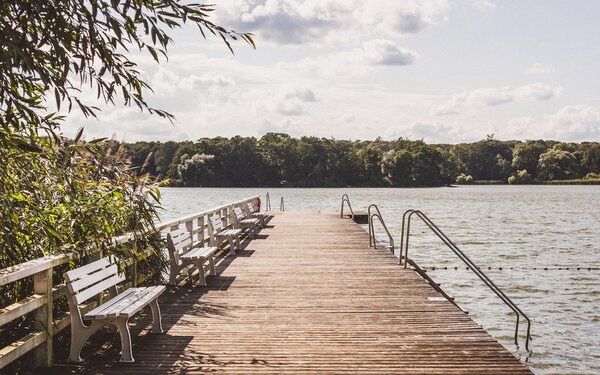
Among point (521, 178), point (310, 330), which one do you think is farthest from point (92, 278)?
point (521, 178)

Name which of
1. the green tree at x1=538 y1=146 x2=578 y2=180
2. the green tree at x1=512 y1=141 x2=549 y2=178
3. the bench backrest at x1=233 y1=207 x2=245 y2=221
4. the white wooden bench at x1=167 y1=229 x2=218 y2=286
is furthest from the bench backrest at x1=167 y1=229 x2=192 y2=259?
the green tree at x1=512 y1=141 x2=549 y2=178

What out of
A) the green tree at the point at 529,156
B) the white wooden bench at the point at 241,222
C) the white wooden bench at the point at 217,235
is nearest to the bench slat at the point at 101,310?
the white wooden bench at the point at 217,235

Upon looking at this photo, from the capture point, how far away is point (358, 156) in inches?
4311

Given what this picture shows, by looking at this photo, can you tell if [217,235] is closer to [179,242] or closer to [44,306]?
[179,242]

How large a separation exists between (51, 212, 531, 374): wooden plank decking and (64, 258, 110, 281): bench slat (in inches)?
28.4

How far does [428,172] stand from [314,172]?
20063 millimetres

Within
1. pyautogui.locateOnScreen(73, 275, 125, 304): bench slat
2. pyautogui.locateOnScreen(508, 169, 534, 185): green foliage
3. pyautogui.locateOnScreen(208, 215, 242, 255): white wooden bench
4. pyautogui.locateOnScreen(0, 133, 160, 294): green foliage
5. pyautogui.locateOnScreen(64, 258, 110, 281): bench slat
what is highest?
pyautogui.locateOnScreen(0, 133, 160, 294): green foliage

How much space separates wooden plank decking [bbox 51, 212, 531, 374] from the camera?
5000 mm

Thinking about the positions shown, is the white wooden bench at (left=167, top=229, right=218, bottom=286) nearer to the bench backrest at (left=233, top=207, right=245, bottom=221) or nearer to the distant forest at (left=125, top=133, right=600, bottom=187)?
the bench backrest at (left=233, top=207, right=245, bottom=221)

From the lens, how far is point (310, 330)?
6.14 meters

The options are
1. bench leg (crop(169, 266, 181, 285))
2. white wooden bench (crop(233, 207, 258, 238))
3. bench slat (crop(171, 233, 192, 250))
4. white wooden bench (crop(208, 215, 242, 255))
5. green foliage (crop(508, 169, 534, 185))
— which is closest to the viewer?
bench slat (crop(171, 233, 192, 250))

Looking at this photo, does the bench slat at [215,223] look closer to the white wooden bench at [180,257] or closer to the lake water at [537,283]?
the lake water at [537,283]

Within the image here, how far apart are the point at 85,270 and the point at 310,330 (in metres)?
2.28

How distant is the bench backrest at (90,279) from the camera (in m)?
4.72
